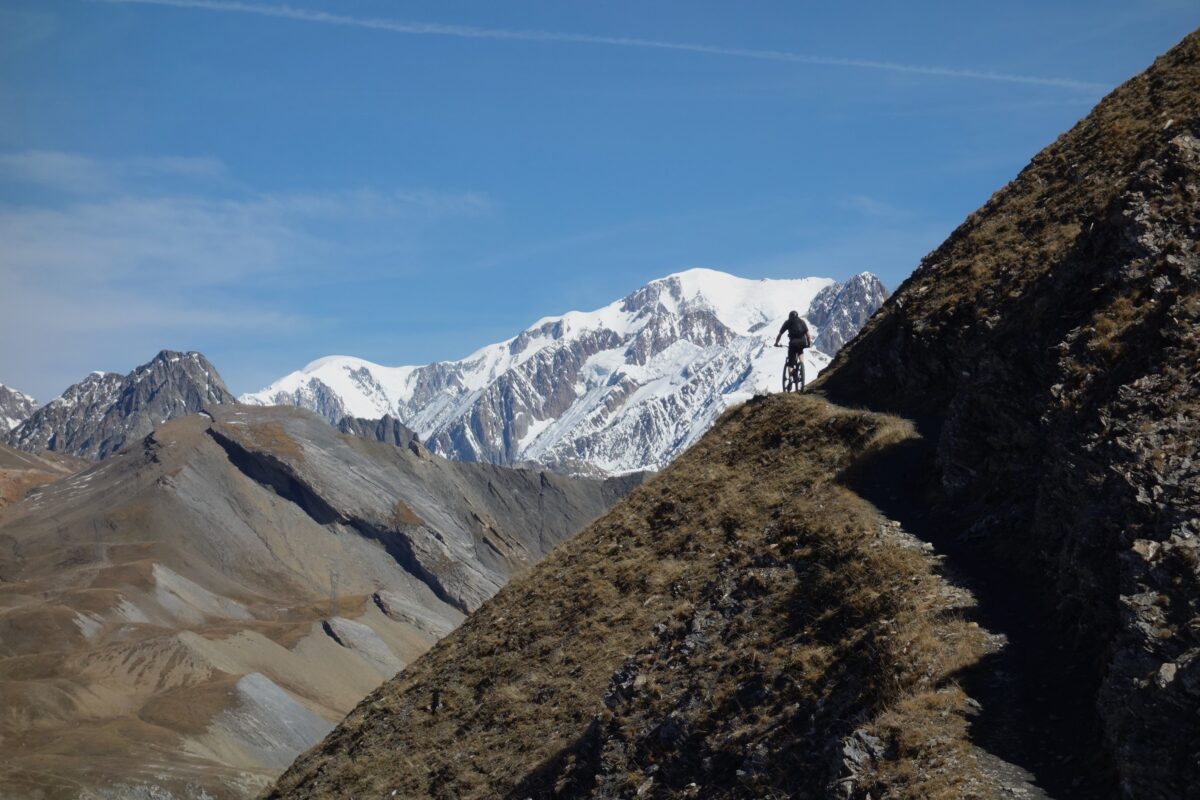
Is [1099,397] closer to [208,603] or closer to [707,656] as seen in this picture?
[707,656]

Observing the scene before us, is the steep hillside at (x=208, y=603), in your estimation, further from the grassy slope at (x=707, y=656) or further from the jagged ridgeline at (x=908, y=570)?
the jagged ridgeline at (x=908, y=570)

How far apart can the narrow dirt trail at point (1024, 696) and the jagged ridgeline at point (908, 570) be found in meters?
0.09

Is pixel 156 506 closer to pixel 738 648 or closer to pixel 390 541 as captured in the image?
pixel 390 541

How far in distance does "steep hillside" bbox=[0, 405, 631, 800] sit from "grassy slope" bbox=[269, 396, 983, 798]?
5284cm

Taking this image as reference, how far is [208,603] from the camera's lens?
136m

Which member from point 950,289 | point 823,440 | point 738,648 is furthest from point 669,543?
point 950,289

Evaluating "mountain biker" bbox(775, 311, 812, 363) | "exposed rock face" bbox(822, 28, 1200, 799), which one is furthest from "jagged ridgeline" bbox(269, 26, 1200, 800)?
"mountain biker" bbox(775, 311, 812, 363)

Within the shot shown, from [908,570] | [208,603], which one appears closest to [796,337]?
[908,570]

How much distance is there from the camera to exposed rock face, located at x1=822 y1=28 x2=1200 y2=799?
10875 mm

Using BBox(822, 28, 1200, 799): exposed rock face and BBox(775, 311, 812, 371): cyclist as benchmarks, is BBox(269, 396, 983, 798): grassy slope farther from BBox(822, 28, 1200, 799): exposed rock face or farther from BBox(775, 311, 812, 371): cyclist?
BBox(775, 311, 812, 371): cyclist

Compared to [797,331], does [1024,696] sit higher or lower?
lower

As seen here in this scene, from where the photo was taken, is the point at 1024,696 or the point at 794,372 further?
the point at 794,372

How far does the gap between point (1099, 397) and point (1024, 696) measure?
488 centimetres

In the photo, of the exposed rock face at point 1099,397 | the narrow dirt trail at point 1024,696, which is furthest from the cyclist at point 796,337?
the narrow dirt trail at point 1024,696
